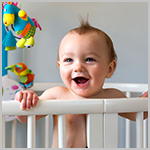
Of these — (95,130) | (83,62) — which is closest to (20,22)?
(83,62)

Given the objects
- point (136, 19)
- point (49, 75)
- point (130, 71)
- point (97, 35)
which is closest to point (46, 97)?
point (97, 35)

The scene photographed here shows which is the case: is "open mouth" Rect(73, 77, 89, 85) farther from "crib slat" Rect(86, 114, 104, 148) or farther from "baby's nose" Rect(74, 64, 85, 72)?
"crib slat" Rect(86, 114, 104, 148)

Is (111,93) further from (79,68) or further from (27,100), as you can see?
(27,100)

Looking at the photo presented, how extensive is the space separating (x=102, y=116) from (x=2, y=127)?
0.28 metres

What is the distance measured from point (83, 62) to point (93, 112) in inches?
8.5

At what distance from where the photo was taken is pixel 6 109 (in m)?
0.59

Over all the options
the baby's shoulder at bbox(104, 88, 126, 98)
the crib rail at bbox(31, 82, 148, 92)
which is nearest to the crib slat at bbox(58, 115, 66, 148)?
the baby's shoulder at bbox(104, 88, 126, 98)

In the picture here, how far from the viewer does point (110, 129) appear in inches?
26.2

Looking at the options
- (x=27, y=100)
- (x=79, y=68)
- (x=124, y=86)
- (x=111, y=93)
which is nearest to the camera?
(x=27, y=100)

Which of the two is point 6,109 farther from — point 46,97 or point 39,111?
point 46,97

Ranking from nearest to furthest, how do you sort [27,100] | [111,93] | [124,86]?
[27,100], [111,93], [124,86]

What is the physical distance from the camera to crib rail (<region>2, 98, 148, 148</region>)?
24.3 inches

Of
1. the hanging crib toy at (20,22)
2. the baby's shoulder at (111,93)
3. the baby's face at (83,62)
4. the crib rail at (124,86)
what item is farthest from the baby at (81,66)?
the crib rail at (124,86)

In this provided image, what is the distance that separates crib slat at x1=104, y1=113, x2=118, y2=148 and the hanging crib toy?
53cm
